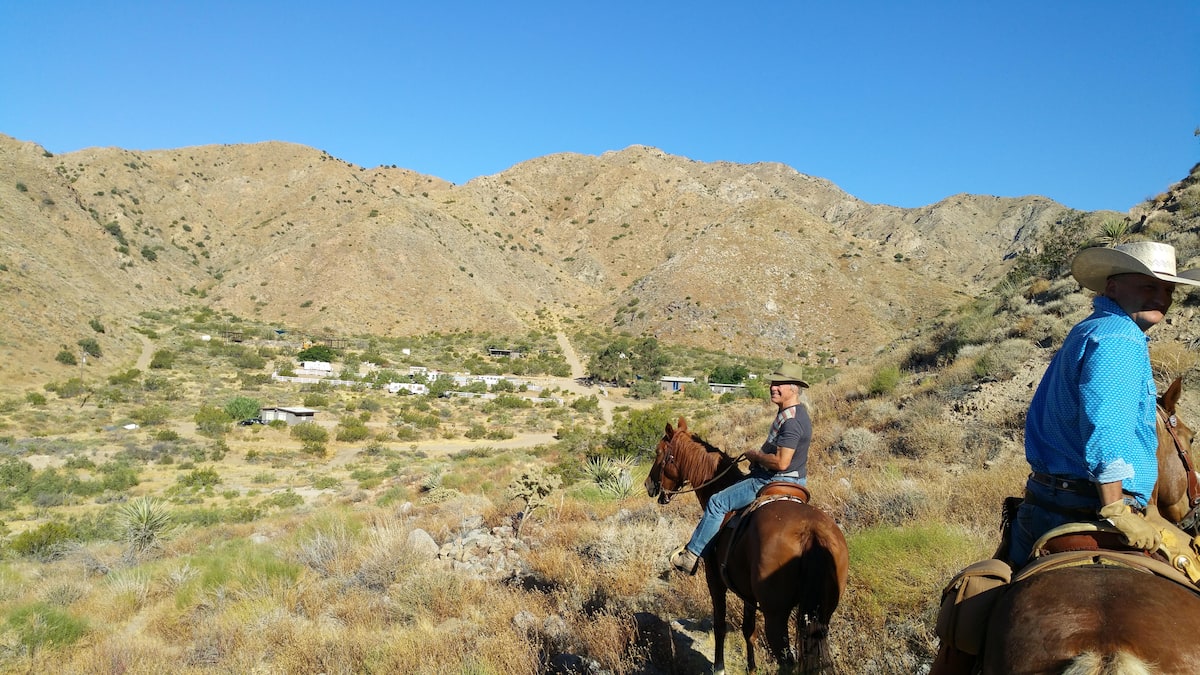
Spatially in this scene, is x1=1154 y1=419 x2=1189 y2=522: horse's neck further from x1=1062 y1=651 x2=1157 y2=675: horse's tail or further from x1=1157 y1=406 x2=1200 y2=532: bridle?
x1=1062 y1=651 x2=1157 y2=675: horse's tail

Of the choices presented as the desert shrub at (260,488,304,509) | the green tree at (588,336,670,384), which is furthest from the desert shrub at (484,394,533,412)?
the desert shrub at (260,488,304,509)

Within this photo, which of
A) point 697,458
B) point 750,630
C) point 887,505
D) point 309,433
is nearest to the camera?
point 750,630

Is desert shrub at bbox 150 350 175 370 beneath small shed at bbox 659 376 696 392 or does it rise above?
above

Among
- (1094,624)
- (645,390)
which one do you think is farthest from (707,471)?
(645,390)

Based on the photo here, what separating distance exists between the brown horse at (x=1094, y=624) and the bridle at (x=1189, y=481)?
6.14 ft

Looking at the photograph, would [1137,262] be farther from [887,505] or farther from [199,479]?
[199,479]

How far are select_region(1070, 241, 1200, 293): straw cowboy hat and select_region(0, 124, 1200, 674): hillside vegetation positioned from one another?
3.13 m

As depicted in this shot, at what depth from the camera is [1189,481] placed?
361 centimetres

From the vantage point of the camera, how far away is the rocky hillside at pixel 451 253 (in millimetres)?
60566

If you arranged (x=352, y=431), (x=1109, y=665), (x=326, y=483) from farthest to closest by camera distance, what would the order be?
(x=352, y=431), (x=326, y=483), (x=1109, y=665)

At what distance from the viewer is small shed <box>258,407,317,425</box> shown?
3256 cm

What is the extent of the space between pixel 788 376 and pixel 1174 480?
2544mm

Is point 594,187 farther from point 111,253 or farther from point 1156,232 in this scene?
point 1156,232

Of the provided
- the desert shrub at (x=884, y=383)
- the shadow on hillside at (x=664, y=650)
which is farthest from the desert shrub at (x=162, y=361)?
the shadow on hillside at (x=664, y=650)
